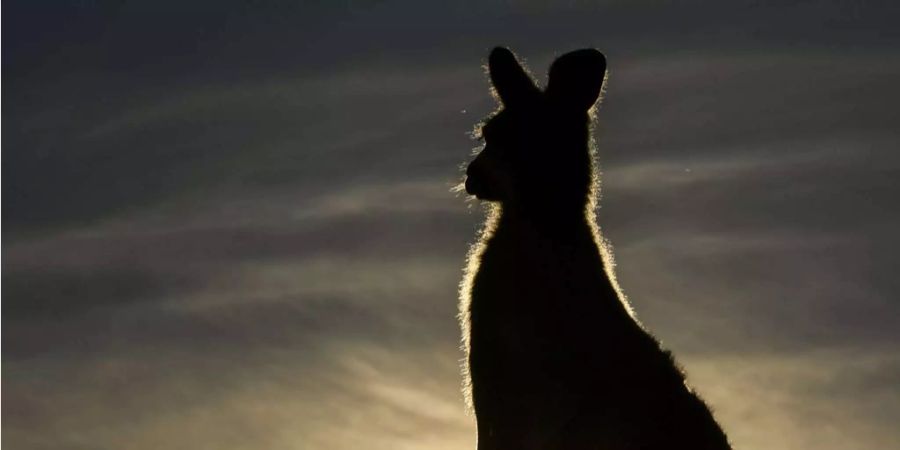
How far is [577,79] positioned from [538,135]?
1.67ft

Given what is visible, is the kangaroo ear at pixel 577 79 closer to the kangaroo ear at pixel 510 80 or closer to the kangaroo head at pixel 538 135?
the kangaroo head at pixel 538 135

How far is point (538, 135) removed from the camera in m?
11.0

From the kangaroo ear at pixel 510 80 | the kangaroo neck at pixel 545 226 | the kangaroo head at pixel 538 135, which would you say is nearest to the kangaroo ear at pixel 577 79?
the kangaroo head at pixel 538 135

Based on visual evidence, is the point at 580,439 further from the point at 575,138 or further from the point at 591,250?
the point at 575,138

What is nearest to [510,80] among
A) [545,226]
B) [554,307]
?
[545,226]

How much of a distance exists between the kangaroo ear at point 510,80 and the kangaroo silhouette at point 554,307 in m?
0.01

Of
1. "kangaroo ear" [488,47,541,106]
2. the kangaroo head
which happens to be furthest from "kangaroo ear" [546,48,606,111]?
"kangaroo ear" [488,47,541,106]

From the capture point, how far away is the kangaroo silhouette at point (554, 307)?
927 cm

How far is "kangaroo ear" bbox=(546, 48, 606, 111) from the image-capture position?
423 inches

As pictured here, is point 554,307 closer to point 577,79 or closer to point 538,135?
point 538,135

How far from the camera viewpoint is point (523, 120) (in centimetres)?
1103

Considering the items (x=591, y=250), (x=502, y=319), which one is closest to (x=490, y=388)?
(x=502, y=319)

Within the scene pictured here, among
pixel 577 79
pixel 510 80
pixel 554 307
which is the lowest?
pixel 554 307

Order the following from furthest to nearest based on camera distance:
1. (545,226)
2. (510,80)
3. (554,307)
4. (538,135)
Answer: (510,80) < (538,135) < (545,226) < (554,307)
